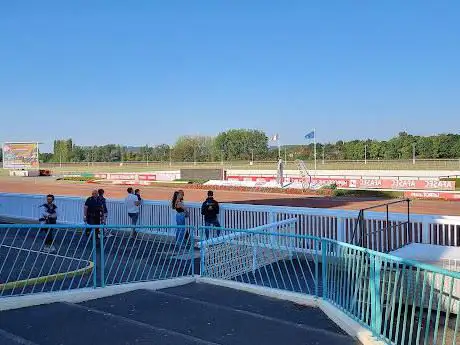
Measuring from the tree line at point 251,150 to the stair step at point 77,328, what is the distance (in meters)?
74.4

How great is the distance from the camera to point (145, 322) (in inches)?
A: 230

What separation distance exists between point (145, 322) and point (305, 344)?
1928 millimetres

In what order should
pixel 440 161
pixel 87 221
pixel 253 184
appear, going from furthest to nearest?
pixel 440 161, pixel 253 184, pixel 87 221

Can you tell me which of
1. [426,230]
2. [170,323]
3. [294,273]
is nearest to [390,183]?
[426,230]

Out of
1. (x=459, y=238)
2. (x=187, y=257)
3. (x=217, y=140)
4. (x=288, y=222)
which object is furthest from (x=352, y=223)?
(x=217, y=140)

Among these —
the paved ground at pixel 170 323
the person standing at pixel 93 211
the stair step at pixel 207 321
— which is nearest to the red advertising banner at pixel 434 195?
the person standing at pixel 93 211

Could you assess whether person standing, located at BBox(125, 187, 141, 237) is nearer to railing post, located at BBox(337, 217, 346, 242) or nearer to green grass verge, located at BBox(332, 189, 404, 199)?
railing post, located at BBox(337, 217, 346, 242)

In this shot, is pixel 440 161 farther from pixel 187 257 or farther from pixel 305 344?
pixel 305 344

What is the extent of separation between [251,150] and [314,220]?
337 ft

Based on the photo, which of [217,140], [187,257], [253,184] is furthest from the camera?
[217,140]

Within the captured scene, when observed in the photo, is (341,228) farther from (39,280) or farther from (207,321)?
(39,280)

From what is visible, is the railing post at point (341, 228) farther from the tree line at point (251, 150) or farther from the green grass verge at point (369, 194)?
the tree line at point (251, 150)

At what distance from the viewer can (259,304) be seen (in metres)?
7.06

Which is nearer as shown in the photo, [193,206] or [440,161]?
[193,206]
